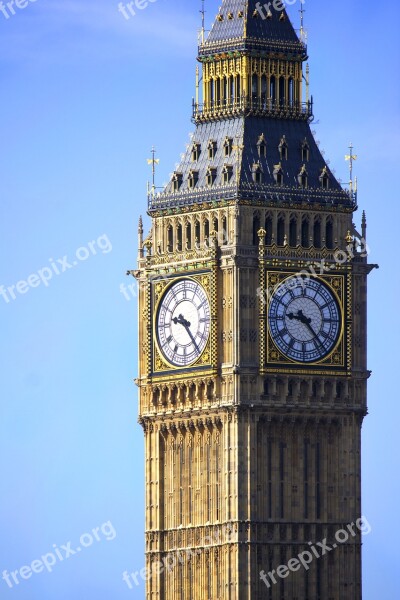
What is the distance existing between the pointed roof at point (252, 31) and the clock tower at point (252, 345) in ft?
0.16

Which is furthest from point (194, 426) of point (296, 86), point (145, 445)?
point (296, 86)

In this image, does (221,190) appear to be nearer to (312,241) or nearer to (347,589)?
(312,241)

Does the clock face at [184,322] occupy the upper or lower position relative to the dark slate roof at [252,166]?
lower

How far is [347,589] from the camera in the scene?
134m

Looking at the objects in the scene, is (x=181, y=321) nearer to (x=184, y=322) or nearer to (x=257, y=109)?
(x=184, y=322)

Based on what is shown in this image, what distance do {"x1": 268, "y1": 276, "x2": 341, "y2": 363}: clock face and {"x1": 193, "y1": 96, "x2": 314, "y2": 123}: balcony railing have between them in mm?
6109

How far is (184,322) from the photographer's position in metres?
135

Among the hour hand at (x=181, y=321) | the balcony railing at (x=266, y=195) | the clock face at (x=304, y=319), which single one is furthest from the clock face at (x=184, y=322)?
the balcony railing at (x=266, y=195)

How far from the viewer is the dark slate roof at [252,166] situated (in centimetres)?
13425

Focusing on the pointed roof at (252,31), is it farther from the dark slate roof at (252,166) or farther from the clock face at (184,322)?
the clock face at (184,322)

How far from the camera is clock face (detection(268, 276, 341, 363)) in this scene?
134 m

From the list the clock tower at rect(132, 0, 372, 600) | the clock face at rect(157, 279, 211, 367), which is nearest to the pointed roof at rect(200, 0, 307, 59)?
the clock tower at rect(132, 0, 372, 600)

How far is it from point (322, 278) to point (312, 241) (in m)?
1.34

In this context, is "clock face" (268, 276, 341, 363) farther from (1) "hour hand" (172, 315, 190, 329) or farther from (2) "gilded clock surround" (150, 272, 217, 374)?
(1) "hour hand" (172, 315, 190, 329)
